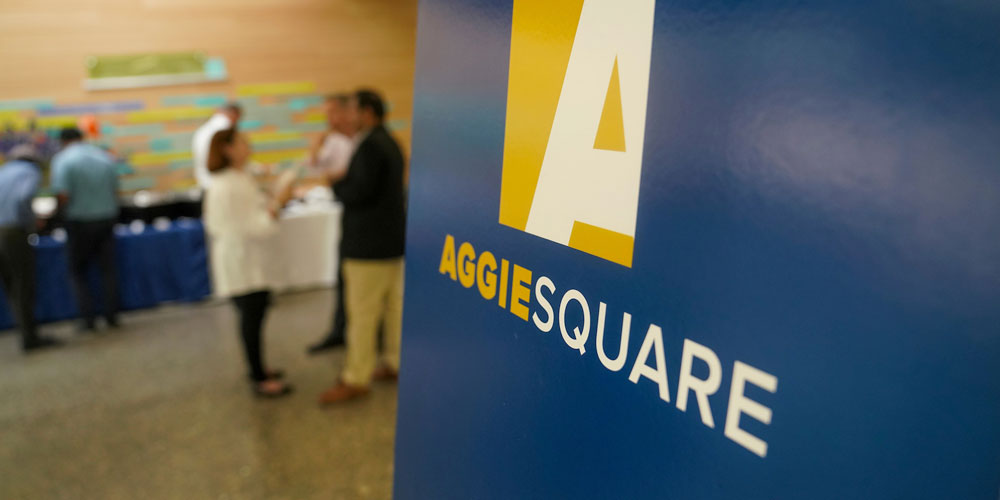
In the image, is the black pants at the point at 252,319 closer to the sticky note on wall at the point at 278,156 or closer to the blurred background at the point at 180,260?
the blurred background at the point at 180,260

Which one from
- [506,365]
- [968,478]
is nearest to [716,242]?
[968,478]

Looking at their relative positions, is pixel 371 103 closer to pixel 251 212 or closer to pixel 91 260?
pixel 251 212

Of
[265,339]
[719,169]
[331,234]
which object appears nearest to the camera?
[719,169]

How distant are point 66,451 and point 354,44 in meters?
4.97

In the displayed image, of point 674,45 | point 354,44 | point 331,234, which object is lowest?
point 331,234

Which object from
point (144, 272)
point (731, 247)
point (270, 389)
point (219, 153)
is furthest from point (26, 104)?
point (731, 247)

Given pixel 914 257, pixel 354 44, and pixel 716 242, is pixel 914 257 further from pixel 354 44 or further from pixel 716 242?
pixel 354 44

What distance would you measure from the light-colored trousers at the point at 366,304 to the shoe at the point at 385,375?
0.28 m

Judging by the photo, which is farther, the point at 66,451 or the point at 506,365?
the point at 66,451

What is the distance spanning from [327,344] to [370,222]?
152cm

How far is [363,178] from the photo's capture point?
134 inches

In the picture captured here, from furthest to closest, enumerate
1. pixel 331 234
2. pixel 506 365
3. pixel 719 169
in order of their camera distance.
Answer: pixel 331 234 < pixel 506 365 < pixel 719 169

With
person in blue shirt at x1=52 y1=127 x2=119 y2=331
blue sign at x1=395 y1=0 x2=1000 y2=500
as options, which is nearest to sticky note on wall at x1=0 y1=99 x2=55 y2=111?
person in blue shirt at x1=52 y1=127 x2=119 y2=331

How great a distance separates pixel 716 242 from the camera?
39.7 inches
